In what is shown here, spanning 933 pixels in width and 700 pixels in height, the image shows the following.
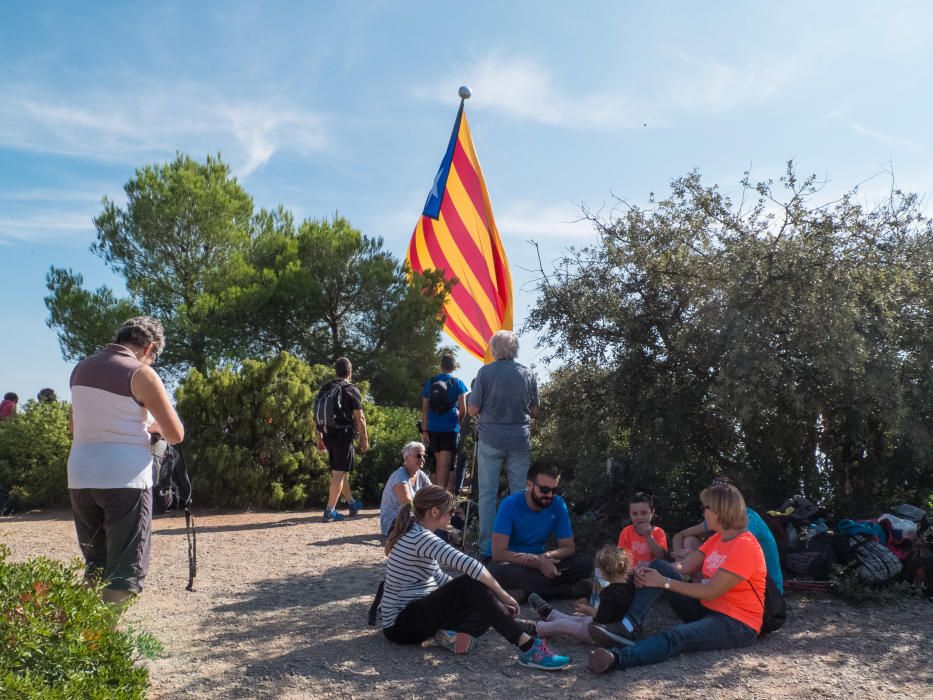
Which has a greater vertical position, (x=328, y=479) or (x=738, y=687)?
(x=328, y=479)

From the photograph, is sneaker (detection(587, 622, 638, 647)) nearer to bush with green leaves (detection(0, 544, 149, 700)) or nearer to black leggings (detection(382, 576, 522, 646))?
black leggings (detection(382, 576, 522, 646))

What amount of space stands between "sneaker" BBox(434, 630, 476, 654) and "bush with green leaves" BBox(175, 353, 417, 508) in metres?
5.59

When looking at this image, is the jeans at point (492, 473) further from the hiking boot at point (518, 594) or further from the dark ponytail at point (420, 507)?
the dark ponytail at point (420, 507)

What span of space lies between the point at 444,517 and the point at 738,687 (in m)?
1.72

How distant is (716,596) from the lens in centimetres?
443

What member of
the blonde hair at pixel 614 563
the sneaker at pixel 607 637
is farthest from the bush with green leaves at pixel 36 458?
the sneaker at pixel 607 637

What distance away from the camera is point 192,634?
4.71 meters

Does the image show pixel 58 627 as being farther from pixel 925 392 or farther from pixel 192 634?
pixel 925 392

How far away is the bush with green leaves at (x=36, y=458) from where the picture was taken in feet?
32.6

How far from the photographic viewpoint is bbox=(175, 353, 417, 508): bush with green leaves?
972 cm

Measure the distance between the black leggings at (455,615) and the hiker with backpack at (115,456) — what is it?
1393 millimetres

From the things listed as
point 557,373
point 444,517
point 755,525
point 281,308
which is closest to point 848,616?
point 755,525

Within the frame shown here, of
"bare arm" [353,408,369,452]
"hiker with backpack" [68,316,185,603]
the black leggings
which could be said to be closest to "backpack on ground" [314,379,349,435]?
"bare arm" [353,408,369,452]

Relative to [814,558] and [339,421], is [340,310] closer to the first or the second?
[339,421]
